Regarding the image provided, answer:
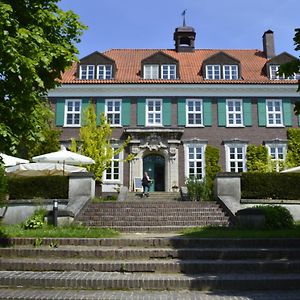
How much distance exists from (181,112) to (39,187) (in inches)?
555

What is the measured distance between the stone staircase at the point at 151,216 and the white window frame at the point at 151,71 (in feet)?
50.6

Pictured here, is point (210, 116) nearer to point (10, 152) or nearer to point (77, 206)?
point (77, 206)

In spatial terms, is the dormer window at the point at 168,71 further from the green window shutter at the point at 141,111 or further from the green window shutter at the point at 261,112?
the green window shutter at the point at 261,112

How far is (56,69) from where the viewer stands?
9.77 metres

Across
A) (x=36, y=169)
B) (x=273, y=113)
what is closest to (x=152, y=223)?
(x=36, y=169)

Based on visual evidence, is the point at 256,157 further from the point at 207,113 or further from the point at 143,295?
the point at 143,295

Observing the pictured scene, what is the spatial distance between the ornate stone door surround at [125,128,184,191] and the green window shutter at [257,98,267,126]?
18.3 ft

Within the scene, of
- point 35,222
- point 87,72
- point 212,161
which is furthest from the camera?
point 87,72

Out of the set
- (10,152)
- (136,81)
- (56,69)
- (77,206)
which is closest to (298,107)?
(56,69)

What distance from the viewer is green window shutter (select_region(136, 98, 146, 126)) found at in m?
28.8

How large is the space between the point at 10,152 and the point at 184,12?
33390mm

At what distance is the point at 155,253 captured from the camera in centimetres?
934

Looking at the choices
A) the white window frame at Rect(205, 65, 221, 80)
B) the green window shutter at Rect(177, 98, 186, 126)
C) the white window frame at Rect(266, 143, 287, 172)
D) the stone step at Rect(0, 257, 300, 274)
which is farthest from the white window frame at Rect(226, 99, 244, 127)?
the stone step at Rect(0, 257, 300, 274)

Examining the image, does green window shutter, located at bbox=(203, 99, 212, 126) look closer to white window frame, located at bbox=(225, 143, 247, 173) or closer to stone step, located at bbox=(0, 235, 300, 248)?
white window frame, located at bbox=(225, 143, 247, 173)
